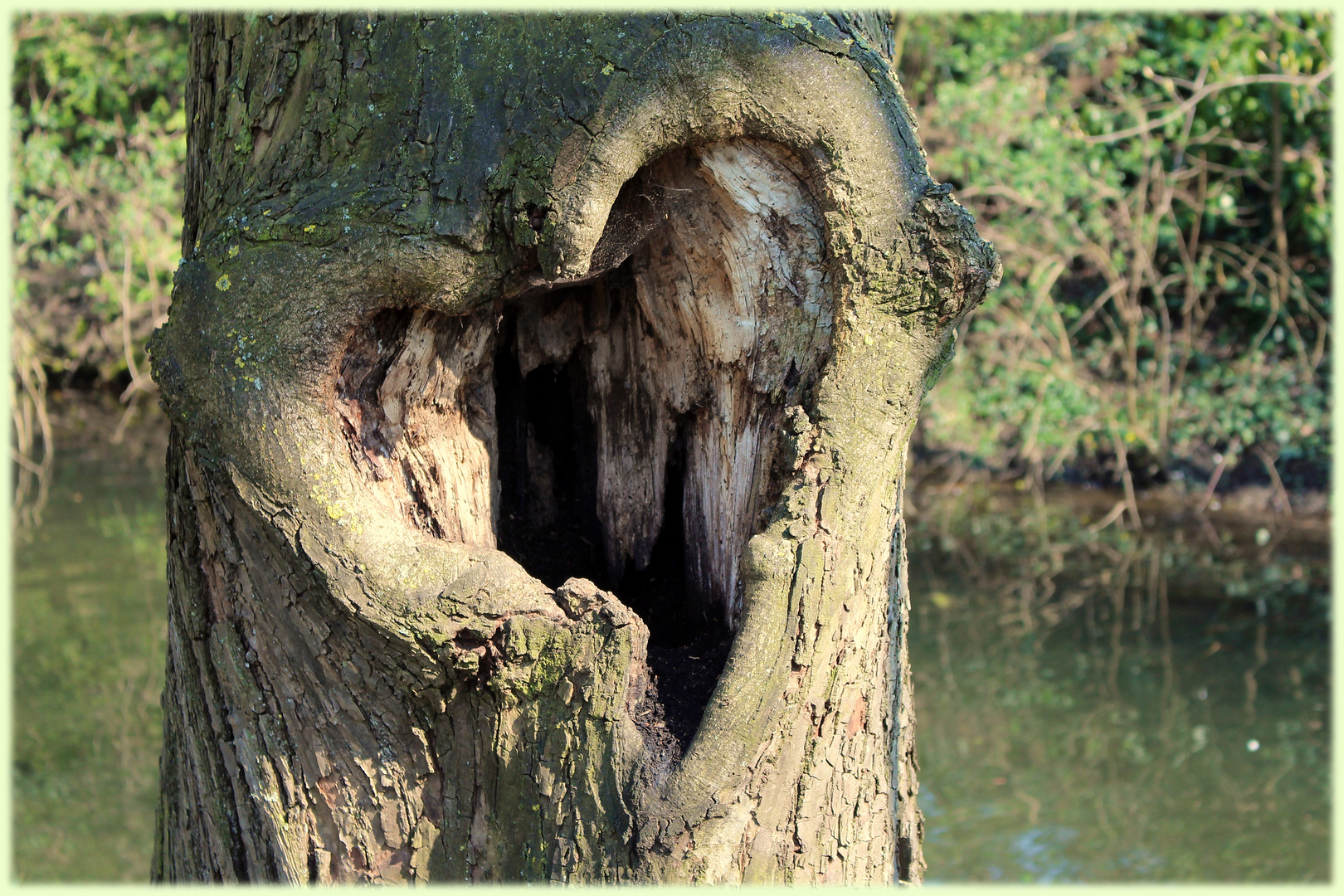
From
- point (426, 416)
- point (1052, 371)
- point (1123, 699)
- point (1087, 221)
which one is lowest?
point (1123, 699)

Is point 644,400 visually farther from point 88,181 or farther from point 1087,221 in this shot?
point 88,181

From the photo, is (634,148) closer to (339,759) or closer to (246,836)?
(339,759)

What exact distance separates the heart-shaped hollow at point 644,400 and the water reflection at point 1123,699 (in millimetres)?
2108

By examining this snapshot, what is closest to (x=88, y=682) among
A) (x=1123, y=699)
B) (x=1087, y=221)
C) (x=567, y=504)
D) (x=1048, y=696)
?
(x=567, y=504)

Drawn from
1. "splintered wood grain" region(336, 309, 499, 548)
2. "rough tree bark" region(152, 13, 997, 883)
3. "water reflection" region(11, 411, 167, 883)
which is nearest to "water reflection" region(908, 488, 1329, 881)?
"rough tree bark" region(152, 13, 997, 883)

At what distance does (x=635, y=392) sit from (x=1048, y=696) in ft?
10.2

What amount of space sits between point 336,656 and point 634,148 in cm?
89

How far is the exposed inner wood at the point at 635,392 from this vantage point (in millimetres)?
1737

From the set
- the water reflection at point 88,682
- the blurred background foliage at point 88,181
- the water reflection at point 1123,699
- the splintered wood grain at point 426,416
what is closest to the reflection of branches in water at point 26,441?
the blurred background foliage at point 88,181

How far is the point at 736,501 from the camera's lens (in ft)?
6.20

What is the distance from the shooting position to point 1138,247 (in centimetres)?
671

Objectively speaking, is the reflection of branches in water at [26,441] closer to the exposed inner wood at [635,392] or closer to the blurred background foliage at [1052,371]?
the blurred background foliage at [1052,371]

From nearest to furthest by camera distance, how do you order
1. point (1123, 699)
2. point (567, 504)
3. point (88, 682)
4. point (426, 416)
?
1. point (426, 416)
2. point (567, 504)
3. point (1123, 699)
4. point (88, 682)

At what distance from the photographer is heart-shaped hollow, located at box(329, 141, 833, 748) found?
1.73 m
